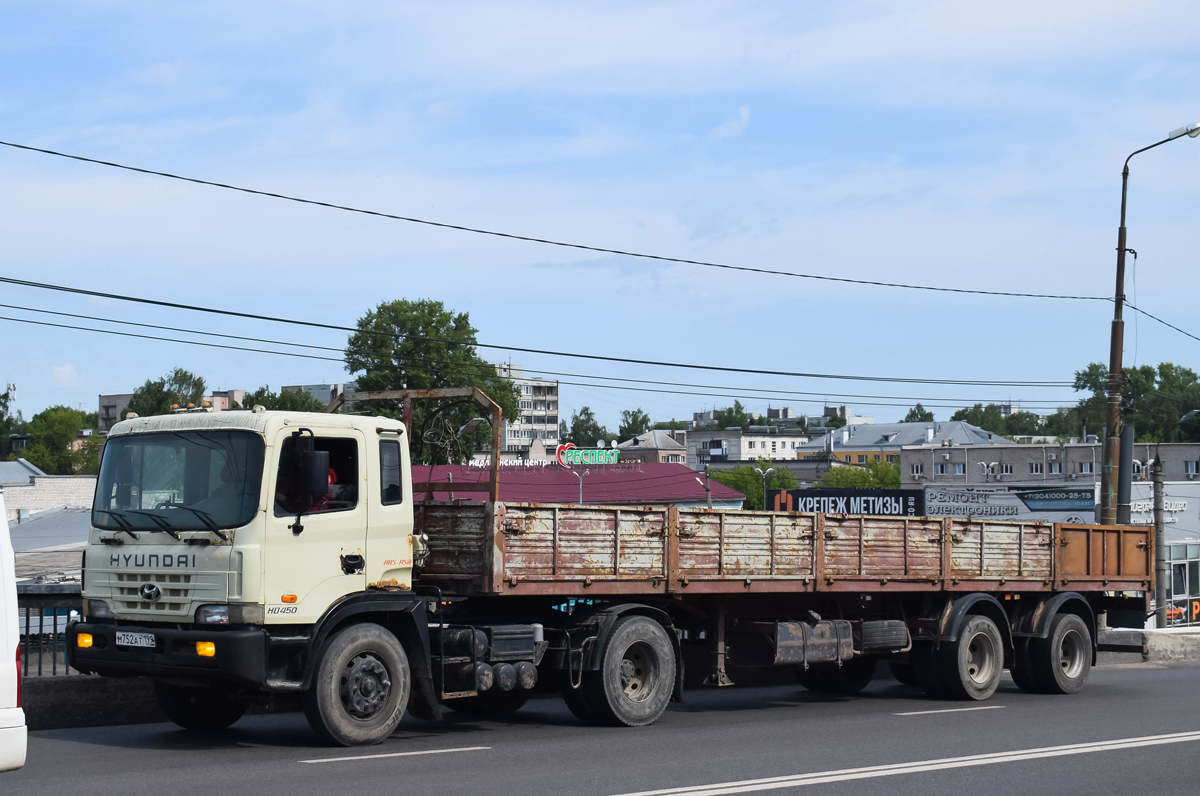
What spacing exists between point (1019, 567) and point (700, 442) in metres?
182

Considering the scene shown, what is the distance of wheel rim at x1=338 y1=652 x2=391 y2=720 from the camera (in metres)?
9.94

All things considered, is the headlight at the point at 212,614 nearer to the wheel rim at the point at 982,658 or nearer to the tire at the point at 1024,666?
the wheel rim at the point at 982,658

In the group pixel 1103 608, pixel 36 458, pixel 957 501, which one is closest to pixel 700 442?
pixel 36 458

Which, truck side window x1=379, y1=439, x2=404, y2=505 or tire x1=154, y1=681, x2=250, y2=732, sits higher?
truck side window x1=379, y1=439, x2=404, y2=505

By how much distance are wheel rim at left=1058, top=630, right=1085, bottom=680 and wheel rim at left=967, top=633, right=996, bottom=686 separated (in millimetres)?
1410

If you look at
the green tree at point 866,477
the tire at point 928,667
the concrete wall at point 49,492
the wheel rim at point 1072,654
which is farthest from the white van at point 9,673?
the green tree at point 866,477

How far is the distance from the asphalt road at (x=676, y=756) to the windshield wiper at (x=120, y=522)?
5.32 feet

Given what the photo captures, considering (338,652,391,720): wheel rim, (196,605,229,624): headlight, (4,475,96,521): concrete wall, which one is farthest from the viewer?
(4,475,96,521): concrete wall

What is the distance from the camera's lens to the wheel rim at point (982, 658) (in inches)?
593

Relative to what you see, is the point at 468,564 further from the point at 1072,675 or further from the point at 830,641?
the point at 1072,675

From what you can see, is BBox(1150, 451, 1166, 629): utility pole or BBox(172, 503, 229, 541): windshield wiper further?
BBox(1150, 451, 1166, 629): utility pole

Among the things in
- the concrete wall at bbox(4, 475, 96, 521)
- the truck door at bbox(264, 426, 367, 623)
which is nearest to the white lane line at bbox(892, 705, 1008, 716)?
the truck door at bbox(264, 426, 367, 623)

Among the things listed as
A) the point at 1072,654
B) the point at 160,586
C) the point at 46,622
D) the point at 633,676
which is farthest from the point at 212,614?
the point at 1072,654

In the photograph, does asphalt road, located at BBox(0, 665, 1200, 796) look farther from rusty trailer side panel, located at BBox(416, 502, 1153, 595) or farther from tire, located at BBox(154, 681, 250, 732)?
rusty trailer side panel, located at BBox(416, 502, 1153, 595)
